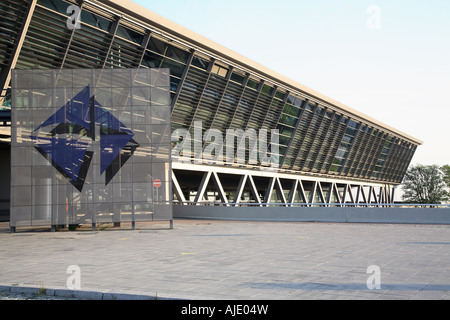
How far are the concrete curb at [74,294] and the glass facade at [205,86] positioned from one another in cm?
1491

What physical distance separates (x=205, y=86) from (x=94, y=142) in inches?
532

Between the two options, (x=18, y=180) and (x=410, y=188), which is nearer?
(x=18, y=180)

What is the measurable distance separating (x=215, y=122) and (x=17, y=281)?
27872 mm

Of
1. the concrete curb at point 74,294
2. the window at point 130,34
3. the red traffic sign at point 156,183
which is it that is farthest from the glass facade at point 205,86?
the concrete curb at point 74,294

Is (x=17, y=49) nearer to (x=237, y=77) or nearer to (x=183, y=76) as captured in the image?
(x=183, y=76)

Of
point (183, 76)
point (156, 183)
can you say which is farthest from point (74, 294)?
point (183, 76)

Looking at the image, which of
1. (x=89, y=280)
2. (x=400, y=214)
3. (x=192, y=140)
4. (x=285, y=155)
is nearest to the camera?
(x=89, y=280)

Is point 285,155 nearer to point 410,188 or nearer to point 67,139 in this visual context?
point 67,139

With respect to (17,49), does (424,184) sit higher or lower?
lower

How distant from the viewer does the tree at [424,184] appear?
294ft

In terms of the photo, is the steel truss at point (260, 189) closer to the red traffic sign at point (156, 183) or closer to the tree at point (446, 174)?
the red traffic sign at point (156, 183)

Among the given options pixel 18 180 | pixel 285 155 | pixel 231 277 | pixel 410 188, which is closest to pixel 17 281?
pixel 231 277

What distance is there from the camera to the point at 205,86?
3191 cm

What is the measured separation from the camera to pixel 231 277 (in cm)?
775
